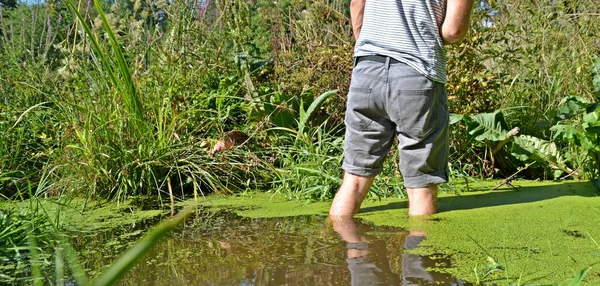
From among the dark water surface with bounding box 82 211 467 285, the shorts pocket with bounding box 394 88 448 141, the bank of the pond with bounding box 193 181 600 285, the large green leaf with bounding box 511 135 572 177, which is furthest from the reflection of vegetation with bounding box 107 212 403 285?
the large green leaf with bounding box 511 135 572 177

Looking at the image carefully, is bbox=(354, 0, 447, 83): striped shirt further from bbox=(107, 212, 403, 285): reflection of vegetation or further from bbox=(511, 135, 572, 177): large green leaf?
bbox=(511, 135, 572, 177): large green leaf

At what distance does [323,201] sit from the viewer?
359 cm

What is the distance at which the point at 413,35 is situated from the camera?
2857 millimetres

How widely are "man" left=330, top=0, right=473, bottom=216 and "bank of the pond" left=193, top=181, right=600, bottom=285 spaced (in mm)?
187

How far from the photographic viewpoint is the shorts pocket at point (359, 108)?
115 inches

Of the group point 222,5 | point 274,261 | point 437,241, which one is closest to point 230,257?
point 274,261

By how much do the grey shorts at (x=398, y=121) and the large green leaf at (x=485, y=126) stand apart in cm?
99

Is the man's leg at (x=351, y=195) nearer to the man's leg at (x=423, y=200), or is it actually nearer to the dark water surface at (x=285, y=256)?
the dark water surface at (x=285, y=256)

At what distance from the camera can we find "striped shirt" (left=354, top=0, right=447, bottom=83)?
2834mm

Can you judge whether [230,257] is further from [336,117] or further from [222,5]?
[222,5]

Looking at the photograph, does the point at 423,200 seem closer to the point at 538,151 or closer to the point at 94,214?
the point at 538,151

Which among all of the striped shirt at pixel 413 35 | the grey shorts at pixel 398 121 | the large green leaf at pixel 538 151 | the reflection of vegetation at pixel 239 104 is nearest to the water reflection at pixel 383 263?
the grey shorts at pixel 398 121

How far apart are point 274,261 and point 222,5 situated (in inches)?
114

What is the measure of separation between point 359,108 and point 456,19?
58cm
